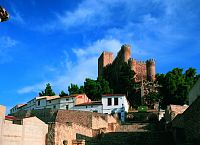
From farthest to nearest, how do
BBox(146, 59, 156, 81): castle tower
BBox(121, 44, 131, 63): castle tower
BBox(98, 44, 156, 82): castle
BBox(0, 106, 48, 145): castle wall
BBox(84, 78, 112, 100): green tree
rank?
BBox(121, 44, 131, 63): castle tower → BBox(98, 44, 156, 82): castle → BBox(146, 59, 156, 81): castle tower → BBox(84, 78, 112, 100): green tree → BBox(0, 106, 48, 145): castle wall

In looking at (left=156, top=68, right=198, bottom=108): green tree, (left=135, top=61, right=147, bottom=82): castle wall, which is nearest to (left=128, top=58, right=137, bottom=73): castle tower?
(left=135, top=61, right=147, bottom=82): castle wall

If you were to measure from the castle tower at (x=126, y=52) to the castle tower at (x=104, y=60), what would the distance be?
6328 millimetres

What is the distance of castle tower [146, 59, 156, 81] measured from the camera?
65625mm

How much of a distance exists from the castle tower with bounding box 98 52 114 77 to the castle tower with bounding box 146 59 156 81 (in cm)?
1137

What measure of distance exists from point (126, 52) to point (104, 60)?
297 inches

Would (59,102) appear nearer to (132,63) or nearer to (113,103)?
(113,103)

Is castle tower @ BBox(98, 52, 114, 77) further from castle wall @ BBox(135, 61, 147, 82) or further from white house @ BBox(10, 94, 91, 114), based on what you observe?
white house @ BBox(10, 94, 91, 114)

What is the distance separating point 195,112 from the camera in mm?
19797

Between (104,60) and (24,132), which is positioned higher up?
(104,60)

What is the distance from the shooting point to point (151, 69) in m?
66.6

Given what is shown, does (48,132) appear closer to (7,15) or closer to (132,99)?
(7,15)

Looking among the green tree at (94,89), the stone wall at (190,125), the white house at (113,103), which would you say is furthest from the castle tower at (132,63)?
the stone wall at (190,125)

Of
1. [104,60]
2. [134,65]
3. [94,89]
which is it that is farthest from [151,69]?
[94,89]

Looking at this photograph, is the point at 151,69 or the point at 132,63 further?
the point at 151,69
